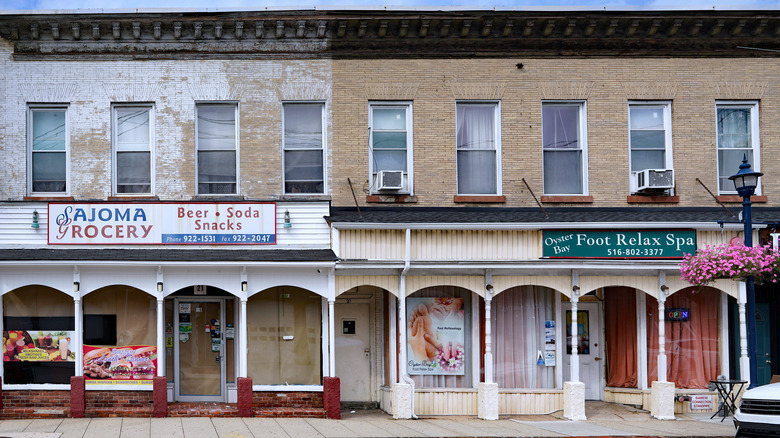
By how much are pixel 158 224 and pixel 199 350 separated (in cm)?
277

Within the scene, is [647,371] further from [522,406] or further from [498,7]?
[498,7]

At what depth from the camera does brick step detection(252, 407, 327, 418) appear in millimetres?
14602

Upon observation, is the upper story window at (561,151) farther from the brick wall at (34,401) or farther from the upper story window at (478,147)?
the brick wall at (34,401)

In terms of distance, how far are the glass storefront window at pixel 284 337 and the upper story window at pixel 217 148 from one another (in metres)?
2.37

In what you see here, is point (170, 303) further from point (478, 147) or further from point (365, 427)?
point (478, 147)

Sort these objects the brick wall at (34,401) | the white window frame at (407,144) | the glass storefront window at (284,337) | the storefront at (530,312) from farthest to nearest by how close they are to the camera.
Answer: the white window frame at (407,144) < the glass storefront window at (284,337) < the storefront at (530,312) < the brick wall at (34,401)

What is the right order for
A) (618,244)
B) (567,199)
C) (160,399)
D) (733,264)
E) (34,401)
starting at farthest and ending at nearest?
(567,199), (618,244), (34,401), (160,399), (733,264)

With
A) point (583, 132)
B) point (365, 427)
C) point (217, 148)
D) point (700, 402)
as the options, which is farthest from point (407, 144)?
point (700, 402)

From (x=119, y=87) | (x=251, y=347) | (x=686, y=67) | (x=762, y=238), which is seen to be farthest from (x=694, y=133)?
(x=119, y=87)

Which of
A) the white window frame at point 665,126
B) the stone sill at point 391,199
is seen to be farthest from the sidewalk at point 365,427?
the white window frame at point 665,126

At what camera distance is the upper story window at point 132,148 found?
1570 centimetres

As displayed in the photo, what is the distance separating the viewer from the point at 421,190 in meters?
15.8

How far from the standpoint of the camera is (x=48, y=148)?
15719 millimetres

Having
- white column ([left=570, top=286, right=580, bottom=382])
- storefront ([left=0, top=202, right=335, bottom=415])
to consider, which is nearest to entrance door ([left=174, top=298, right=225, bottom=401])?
storefront ([left=0, top=202, right=335, bottom=415])
